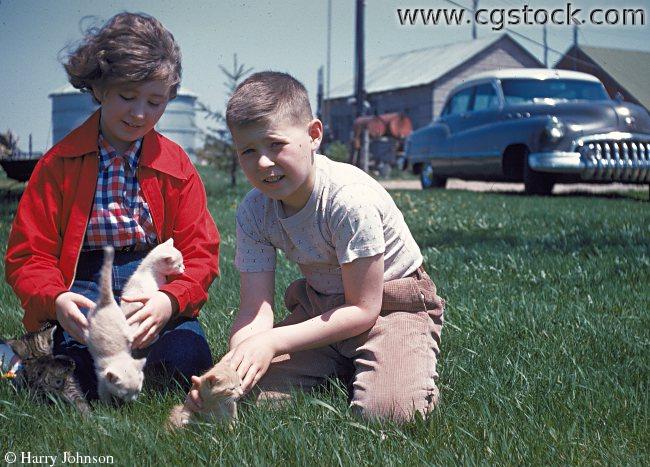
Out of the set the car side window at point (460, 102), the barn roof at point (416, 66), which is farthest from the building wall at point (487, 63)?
the car side window at point (460, 102)

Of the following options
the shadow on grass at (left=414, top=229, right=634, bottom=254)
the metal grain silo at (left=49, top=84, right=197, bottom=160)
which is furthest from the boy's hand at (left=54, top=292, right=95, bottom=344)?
the metal grain silo at (left=49, top=84, right=197, bottom=160)

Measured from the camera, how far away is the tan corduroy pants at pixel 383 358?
2.53 metres

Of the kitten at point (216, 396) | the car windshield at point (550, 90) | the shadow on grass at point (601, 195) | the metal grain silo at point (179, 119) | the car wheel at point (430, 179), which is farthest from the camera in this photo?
the metal grain silo at point (179, 119)

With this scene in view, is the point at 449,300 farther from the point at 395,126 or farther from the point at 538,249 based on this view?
the point at 395,126

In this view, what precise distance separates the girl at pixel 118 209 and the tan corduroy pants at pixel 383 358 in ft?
1.16

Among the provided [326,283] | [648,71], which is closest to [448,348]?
[326,283]

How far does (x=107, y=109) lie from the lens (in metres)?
2.73

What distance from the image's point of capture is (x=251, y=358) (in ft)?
8.03

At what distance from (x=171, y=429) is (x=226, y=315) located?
1.40 m

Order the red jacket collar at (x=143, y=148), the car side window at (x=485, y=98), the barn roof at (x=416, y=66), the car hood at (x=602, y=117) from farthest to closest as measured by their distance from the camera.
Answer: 1. the barn roof at (x=416, y=66)
2. the car side window at (x=485, y=98)
3. the car hood at (x=602, y=117)
4. the red jacket collar at (x=143, y=148)

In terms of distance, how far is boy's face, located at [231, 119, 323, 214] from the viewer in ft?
8.28

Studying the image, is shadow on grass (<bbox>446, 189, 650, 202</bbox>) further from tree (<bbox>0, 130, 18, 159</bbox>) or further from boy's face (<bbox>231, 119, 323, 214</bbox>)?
boy's face (<bbox>231, 119, 323, 214</bbox>)

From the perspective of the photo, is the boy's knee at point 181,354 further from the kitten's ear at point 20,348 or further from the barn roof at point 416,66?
the barn roof at point 416,66

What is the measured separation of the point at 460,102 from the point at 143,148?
1179cm
